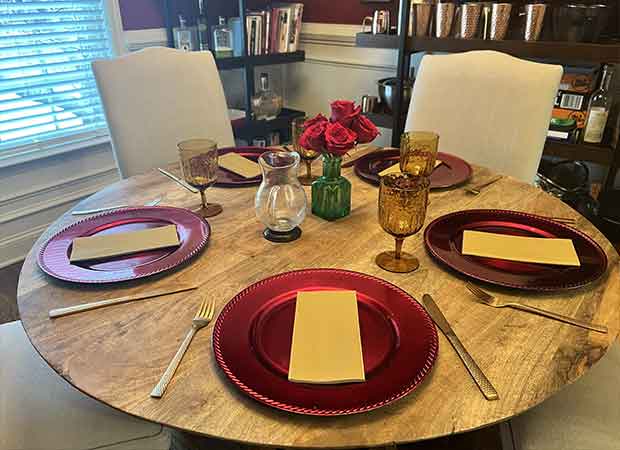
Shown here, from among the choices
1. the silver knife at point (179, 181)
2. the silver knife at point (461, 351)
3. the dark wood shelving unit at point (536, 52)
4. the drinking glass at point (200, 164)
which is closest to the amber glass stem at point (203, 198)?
the drinking glass at point (200, 164)

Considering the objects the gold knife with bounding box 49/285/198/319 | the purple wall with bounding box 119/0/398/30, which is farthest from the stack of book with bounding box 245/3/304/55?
the gold knife with bounding box 49/285/198/319

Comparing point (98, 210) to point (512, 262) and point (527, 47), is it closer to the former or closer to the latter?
point (512, 262)

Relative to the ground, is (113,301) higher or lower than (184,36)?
lower

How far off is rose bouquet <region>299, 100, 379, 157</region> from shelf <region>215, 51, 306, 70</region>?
1.81 metres

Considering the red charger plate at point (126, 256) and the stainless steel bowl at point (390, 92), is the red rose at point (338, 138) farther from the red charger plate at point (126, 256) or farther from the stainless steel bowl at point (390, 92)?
the stainless steel bowl at point (390, 92)

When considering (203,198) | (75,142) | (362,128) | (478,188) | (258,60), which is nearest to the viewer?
(362,128)

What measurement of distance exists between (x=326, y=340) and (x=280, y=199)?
437 mm

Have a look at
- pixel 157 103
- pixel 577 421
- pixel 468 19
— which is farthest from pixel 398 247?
pixel 468 19

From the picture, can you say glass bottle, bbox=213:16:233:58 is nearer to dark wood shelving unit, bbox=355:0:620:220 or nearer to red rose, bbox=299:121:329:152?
dark wood shelving unit, bbox=355:0:620:220

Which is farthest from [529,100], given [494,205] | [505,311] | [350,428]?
[350,428]

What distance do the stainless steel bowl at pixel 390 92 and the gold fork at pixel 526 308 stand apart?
1819 mm

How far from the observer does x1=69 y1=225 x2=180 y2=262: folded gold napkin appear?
0.99 meters

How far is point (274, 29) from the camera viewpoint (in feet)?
9.50

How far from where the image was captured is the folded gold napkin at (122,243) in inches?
39.2
